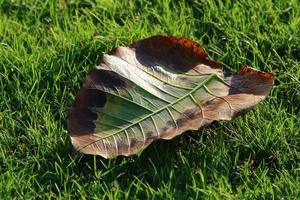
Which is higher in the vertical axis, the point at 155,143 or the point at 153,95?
the point at 153,95

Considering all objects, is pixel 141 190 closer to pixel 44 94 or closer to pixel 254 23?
pixel 44 94

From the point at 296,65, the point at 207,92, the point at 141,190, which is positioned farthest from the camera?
the point at 296,65

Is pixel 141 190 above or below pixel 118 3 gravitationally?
below

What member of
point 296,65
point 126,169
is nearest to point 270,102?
point 296,65

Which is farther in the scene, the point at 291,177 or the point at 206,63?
the point at 206,63
